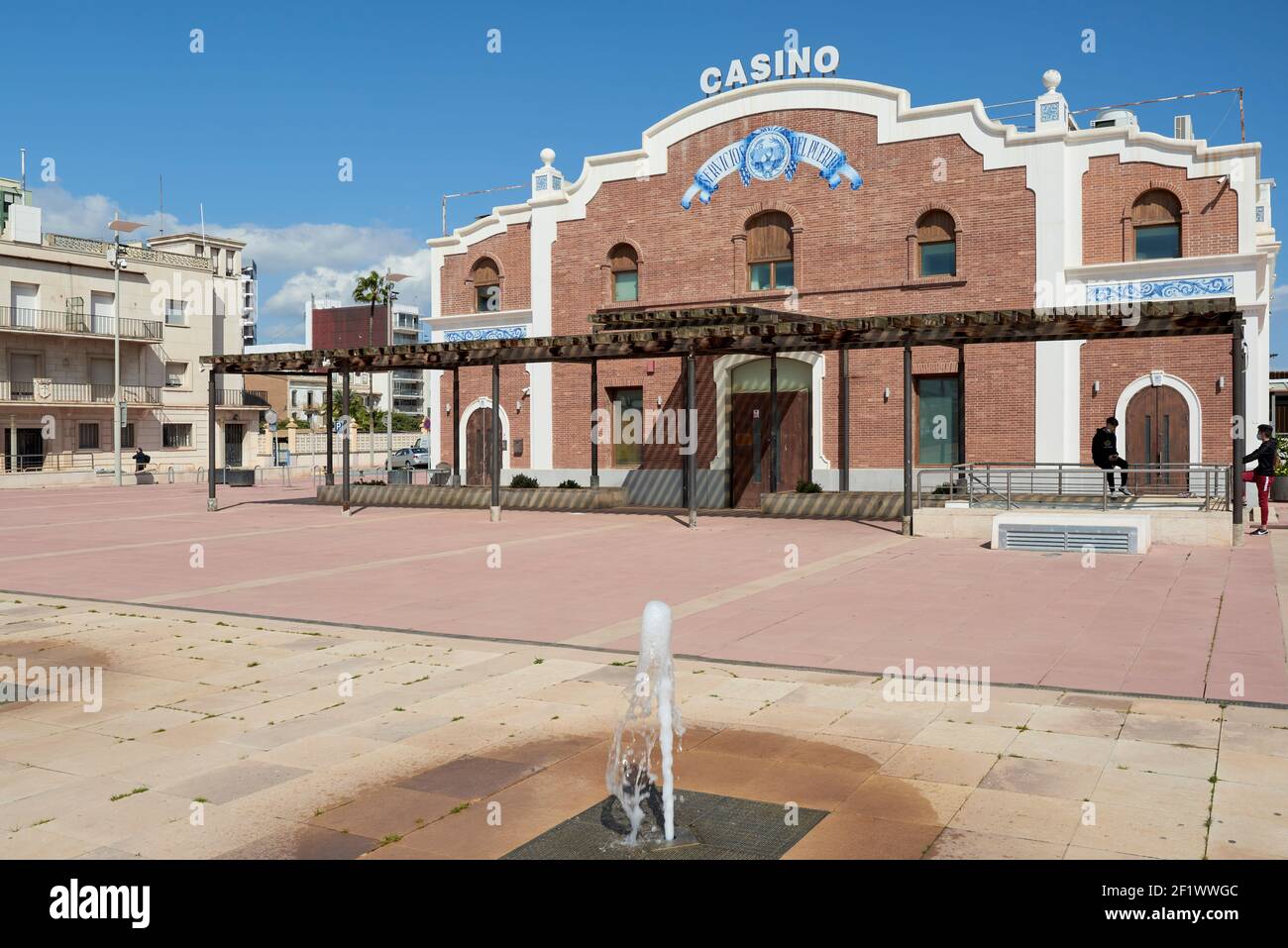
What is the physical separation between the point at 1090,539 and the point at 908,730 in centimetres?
994

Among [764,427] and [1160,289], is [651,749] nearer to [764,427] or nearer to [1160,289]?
[1160,289]

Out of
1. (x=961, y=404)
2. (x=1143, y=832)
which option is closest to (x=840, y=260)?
(x=961, y=404)

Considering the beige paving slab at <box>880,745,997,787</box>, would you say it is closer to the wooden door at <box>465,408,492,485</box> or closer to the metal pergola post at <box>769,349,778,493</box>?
the metal pergola post at <box>769,349,778,493</box>

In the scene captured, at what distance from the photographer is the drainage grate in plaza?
15.6 feet

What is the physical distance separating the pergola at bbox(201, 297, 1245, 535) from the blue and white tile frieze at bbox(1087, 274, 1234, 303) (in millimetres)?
1385

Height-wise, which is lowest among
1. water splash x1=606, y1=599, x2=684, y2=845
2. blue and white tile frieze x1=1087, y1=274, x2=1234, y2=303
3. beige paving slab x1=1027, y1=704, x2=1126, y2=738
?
beige paving slab x1=1027, y1=704, x2=1126, y2=738

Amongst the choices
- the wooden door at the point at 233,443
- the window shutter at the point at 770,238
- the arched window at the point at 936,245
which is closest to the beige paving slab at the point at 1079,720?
the arched window at the point at 936,245

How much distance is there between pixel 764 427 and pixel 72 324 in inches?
1446

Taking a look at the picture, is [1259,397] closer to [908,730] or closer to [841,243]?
[841,243]

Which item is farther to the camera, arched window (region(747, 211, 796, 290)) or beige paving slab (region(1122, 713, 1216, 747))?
arched window (region(747, 211, 796, 290))

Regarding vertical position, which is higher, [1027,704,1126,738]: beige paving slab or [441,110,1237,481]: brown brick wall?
[441,110,1237,481]: brown brick wall

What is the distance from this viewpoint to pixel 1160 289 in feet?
78.3

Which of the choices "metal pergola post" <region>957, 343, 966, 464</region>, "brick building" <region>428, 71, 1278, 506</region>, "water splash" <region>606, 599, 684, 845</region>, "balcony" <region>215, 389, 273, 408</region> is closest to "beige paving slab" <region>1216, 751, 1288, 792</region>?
"water splash" <region>606, 599, 684, 845</region>

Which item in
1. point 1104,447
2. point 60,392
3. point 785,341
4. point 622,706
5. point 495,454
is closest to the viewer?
point 622,706
